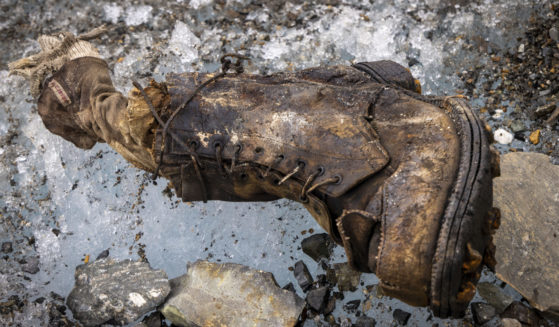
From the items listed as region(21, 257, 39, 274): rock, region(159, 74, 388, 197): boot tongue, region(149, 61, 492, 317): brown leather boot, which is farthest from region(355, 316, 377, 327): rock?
region(21, 257, 39, 274): rock

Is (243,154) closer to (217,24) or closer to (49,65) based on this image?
(49,65)

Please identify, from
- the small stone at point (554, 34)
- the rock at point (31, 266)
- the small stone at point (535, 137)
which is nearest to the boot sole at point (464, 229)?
the small stone at point (535, 137)

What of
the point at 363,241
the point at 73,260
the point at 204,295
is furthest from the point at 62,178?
the point at 363,241

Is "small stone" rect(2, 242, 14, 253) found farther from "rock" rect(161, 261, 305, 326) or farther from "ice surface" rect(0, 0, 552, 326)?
"rock" rect(161, 261, 305, 326)

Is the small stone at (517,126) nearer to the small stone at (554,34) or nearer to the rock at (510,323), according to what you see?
the small stone at (554,34)

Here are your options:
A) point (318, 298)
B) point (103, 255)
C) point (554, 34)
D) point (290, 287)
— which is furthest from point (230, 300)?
point (554, 34)

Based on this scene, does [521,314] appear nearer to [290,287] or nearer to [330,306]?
[330,306]
